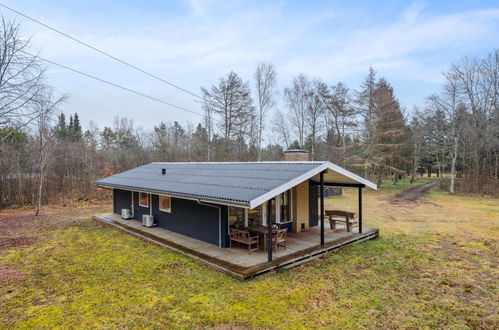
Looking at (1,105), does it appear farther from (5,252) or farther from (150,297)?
(150,297)

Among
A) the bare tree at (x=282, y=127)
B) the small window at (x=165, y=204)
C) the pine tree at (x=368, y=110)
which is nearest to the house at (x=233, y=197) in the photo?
the small window at (x=165, y=204)

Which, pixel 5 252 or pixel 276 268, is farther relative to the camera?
pixel 5 252

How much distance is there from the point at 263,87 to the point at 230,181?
18000 mm

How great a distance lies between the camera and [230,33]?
13047 mm

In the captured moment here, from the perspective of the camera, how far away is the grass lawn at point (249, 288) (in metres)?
4.13

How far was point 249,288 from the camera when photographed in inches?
201

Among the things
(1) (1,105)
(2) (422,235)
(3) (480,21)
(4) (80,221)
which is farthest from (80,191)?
(3) (480,21)

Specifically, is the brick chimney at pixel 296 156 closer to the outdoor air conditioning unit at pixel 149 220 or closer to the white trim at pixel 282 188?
the white trim at pixel 282 188

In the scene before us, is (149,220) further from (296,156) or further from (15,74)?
(15,74)

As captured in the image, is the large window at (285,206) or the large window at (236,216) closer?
the large window at (236,216)

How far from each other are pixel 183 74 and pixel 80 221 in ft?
29.9

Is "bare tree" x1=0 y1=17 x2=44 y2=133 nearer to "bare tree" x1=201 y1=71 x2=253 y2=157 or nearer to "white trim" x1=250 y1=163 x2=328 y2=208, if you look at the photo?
"white trim" x1=250 y1=163 x2=328 y2=208

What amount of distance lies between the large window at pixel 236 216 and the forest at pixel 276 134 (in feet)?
37.5

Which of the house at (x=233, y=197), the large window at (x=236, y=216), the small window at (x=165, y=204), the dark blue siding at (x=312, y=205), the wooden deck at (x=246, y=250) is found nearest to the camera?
the wooden deck at (x=246, y=250)
